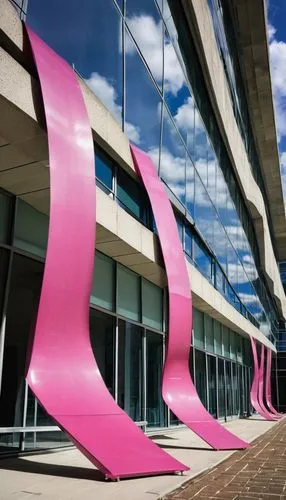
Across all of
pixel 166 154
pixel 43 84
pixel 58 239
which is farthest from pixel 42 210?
pixel 166 154

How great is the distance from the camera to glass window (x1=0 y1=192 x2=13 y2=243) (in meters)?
8.40

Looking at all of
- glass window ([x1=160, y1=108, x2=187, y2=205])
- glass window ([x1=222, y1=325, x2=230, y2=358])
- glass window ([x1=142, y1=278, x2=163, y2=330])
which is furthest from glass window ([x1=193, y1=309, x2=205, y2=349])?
glass window ([x1=160, y1=108, x2=187, y2=205])

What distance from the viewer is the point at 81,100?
29.1ft

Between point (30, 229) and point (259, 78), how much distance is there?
2640 cm

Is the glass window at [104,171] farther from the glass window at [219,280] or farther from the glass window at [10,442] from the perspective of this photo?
the glass window at [219,280]

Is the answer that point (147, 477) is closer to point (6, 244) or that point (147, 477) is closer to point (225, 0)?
point (6, 244)

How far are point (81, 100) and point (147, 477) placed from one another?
6.16 metres

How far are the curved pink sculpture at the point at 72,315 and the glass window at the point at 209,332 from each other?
522 inches

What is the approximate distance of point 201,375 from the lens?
64.0 ft

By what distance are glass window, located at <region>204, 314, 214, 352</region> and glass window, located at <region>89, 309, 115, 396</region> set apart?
9453mm

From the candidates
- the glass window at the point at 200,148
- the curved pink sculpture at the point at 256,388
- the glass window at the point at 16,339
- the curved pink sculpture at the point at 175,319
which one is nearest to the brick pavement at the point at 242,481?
the curved pink sculpture at the point at 175,319

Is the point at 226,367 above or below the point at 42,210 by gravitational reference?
below

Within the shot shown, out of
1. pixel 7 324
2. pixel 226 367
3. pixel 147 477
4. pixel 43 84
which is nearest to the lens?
pixel 147 477

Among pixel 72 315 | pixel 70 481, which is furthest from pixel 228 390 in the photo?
pixel 70 481
